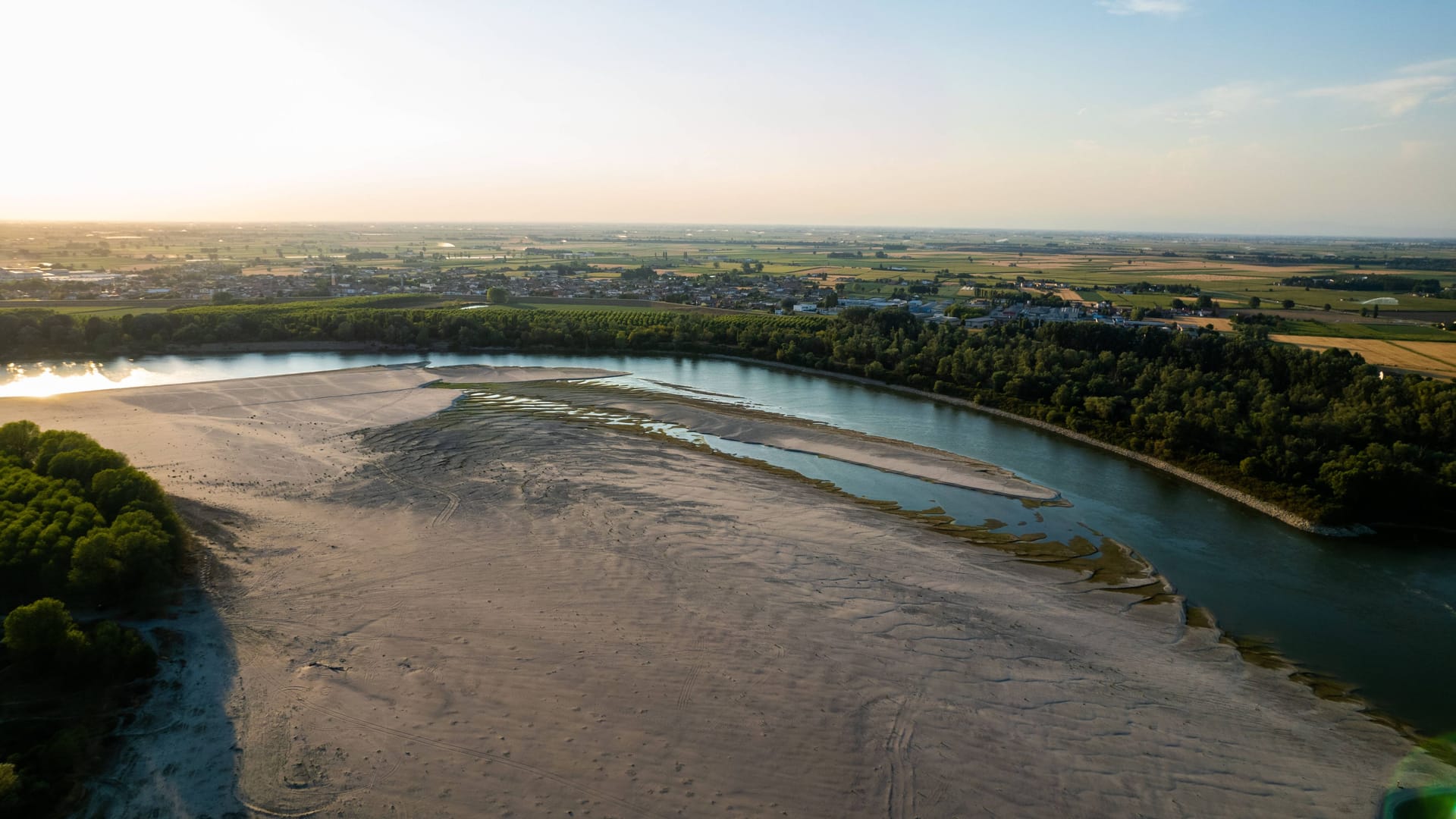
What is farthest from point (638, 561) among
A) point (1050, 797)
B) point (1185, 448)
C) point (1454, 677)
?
point (1185, 448)

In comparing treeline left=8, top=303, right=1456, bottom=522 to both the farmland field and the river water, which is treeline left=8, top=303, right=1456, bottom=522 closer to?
the river water

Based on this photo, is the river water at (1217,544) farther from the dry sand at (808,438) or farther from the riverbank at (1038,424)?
the dry sand at (808,438)

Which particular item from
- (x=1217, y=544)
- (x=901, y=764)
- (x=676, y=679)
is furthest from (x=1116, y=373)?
(x=676, y=679)

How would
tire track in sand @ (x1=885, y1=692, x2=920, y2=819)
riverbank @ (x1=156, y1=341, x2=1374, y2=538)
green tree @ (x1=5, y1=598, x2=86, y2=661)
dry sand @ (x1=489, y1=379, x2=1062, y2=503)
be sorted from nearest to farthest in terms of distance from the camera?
1. tire track in sand @ (x1=885, y1=692, x2=920, y2=819)
2. green tree @ (x1=5, y1=598, x2=86, y2=661)
3. riverbank @ (x1=156, y1=341, x2=1374, y2=538)
4. dry sand @ (x1=489, y1=379, x2=1062, y2=503)

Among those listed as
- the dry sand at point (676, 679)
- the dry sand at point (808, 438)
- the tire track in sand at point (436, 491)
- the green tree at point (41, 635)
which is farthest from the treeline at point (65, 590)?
the dry sand at point (808, 438)

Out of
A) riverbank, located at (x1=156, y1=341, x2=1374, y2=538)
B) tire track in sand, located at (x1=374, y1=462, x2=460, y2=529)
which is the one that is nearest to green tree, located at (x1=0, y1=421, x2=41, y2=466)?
tire track in sand, located at (x1=374, y1=462, x2=460, y2=529)

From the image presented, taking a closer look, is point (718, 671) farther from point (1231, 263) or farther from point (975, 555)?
point (1231, 263)

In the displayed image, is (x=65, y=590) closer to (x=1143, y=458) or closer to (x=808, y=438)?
(x=808, y=438)
